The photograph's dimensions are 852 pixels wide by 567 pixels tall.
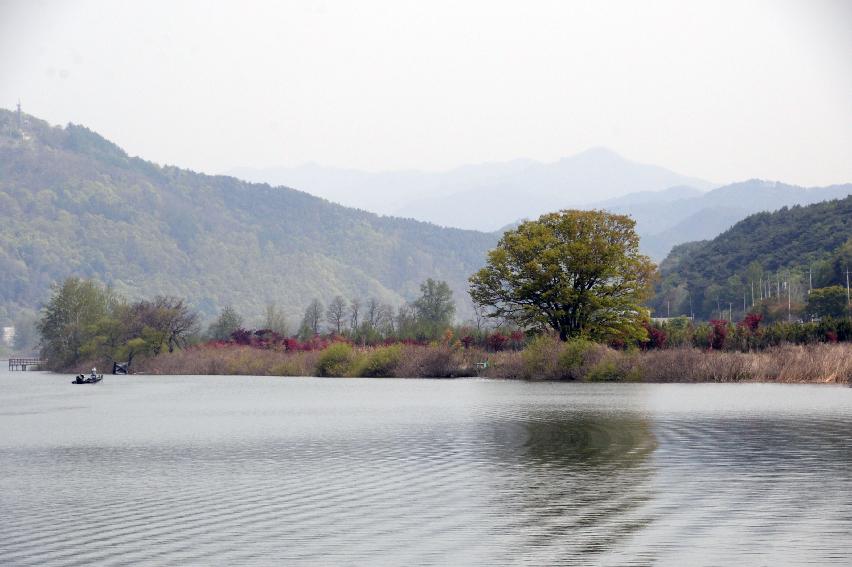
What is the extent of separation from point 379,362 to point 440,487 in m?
60.5

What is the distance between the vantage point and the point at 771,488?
20.7 m

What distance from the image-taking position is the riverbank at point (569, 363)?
200 feet

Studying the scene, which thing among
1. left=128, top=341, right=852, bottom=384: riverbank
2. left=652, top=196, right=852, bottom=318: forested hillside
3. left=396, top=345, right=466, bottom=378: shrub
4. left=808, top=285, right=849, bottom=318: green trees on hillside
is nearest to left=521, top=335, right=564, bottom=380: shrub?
left=128, top=341, right=852, bottom=384: riverbank

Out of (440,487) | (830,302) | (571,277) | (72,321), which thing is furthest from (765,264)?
(440,487)

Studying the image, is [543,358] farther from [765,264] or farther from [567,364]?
[765,264]

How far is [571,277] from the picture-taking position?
80.4 meters

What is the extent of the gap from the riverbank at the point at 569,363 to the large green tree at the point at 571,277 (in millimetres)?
5038

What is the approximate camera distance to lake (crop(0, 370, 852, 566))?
615 inches

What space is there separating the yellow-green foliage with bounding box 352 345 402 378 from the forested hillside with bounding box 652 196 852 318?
6929 cm

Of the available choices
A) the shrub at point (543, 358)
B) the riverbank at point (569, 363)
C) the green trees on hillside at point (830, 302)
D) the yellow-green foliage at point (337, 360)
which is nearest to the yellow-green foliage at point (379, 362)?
the riverbank at point (569, 363)

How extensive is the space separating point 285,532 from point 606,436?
16569 mm

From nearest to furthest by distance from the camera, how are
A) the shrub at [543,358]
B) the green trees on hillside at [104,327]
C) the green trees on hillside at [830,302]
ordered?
the shrub at [543,358] < the green trees on hillside at [104,327] < the green trees on hillside at [830,302]

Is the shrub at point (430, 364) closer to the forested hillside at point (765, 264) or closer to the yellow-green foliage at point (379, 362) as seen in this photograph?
the yellow-green foliage at point (379, 362)

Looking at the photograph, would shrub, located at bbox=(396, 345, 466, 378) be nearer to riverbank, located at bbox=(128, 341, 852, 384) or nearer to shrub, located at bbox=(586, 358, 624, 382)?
riverbank, located at bbox=(128, 341, 852, 384)
